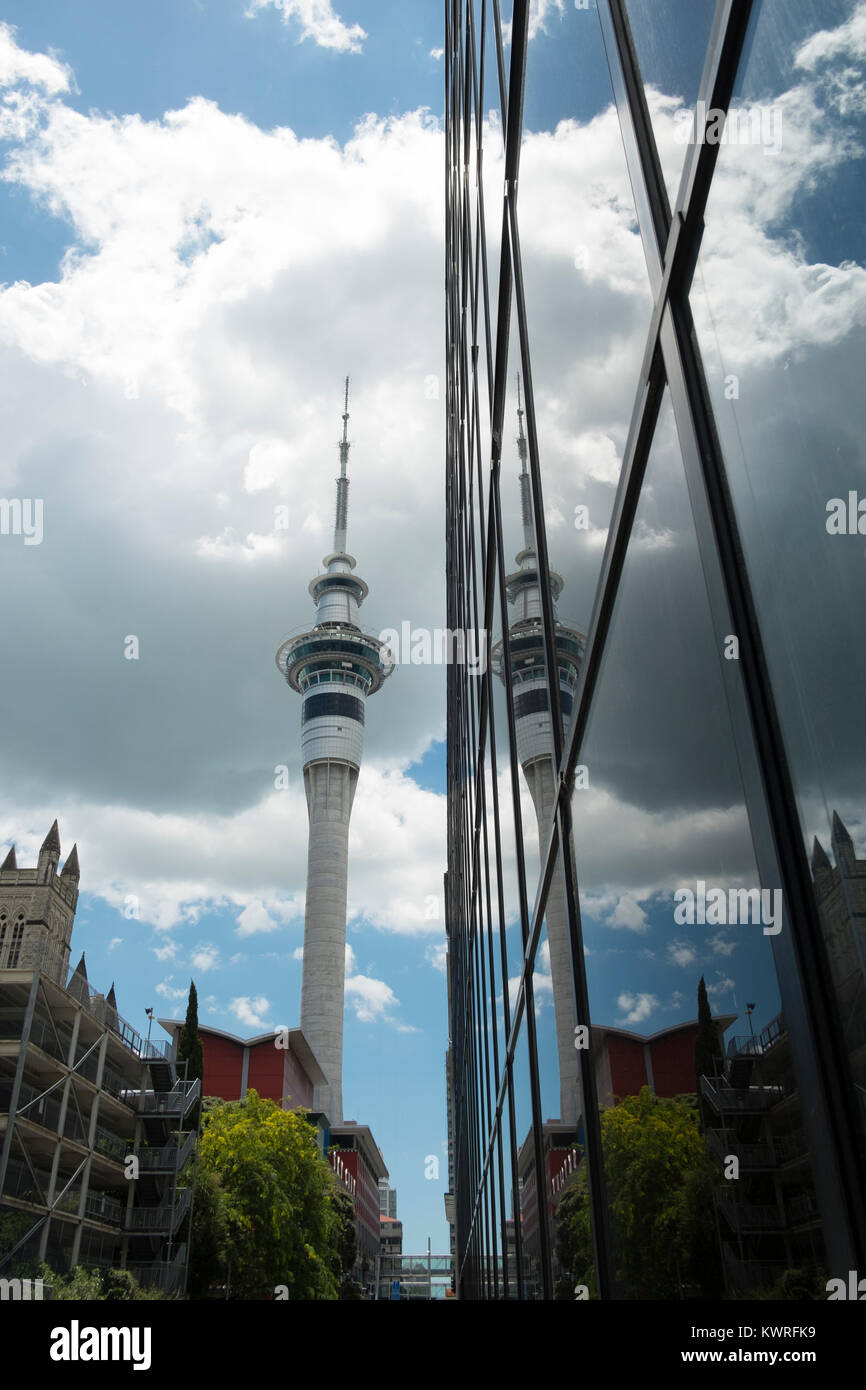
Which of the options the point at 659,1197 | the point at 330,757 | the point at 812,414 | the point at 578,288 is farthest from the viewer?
the point at 330,757

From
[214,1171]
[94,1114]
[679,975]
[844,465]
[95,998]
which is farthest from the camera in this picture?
[214,1171]

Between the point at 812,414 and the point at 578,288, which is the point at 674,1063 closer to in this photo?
the point at 812,414

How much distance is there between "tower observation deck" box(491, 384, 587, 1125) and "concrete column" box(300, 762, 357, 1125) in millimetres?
89312

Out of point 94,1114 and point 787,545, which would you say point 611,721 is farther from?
point 94,1114

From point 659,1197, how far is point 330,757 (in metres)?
102

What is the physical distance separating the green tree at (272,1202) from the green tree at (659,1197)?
46.1 meters

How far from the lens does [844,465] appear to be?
159cm

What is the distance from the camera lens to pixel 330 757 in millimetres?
104000

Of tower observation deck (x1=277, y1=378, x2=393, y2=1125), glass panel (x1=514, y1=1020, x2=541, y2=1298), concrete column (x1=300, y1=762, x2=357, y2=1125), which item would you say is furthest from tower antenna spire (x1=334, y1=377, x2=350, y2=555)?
glass panel (x1=514, y1=1020, x2=541, y2=1298)

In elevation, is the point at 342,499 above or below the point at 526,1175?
above

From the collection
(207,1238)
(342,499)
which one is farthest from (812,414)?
(342,499)

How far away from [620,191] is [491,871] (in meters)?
8.62

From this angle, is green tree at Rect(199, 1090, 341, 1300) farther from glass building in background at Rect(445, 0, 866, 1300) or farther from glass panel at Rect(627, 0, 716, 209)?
glass panel at Rect(627, 0, 716, 209)
